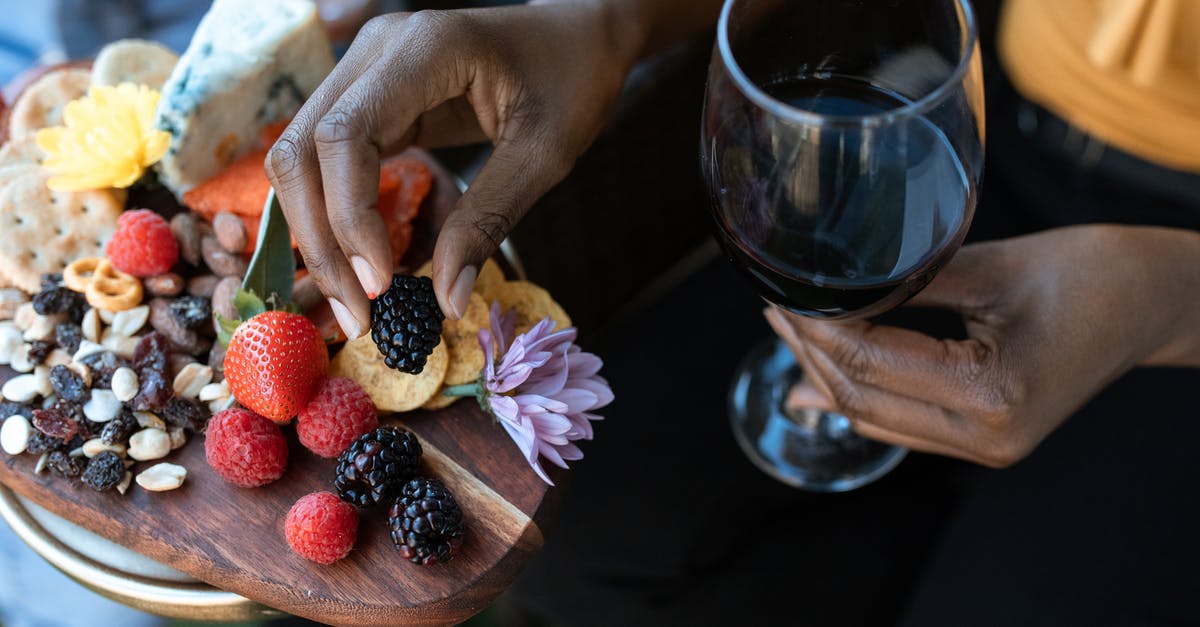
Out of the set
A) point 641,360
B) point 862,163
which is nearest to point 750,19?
point 862,163

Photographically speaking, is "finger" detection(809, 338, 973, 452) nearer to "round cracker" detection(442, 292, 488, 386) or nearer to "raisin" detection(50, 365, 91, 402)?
"round cracker" detection(442, 292, 488, 386)

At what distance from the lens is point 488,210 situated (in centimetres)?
67

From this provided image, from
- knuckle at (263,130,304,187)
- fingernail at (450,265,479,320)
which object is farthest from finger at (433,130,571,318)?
knuckle at (263,130,304,187)

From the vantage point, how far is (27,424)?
692 millimetres

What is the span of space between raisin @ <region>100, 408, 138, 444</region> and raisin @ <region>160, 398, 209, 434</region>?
2 centimetres

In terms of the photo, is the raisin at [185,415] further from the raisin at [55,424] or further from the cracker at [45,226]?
the cracker at [45,226]

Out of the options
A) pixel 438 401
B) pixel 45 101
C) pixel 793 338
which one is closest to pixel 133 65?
pixel 45 101

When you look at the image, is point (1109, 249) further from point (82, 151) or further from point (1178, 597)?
point (82, 151)

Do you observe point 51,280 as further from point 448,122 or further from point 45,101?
point 448,122

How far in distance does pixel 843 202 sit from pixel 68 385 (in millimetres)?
546

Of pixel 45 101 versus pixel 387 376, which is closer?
pixel 387 376

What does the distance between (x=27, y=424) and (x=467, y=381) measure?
310mm

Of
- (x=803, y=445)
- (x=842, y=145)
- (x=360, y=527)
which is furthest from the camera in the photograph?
(x=803, y=445)

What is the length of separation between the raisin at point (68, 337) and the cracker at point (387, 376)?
0.19m
